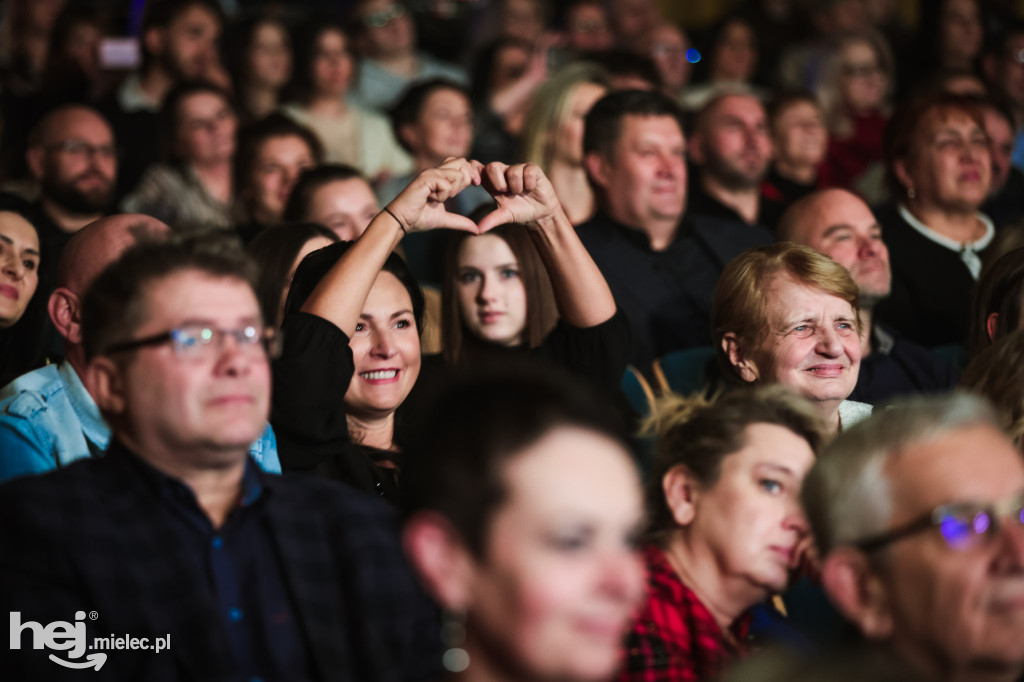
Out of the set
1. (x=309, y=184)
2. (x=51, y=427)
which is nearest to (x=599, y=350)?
(x=51, y=427)

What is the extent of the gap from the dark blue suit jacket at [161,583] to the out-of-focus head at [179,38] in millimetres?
3744

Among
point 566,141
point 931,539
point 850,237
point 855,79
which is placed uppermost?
point 855,79

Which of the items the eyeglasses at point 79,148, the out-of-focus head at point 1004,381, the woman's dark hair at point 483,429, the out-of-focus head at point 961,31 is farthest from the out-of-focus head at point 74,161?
the out-of-focus head at point 961,31

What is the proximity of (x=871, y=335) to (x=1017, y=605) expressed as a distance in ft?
6.75

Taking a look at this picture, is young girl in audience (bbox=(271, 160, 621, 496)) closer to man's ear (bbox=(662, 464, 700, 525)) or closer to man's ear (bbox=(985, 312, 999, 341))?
man's ear (bbox=(662, 464, 700, 525))

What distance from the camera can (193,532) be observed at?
170 centimetres

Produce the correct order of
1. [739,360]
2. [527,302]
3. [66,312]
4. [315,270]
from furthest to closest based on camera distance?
[527,302]
[739,360]
[315,270]
[66,312]

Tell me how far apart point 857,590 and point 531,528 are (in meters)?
0.48

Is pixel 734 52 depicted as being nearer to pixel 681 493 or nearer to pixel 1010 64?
pixel 1010 64

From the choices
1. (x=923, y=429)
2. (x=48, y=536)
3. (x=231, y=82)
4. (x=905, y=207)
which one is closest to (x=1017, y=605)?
(x=923, y=429)

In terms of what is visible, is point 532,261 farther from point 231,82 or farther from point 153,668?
point 231,82

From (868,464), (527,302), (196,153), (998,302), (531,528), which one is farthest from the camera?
(196,153)

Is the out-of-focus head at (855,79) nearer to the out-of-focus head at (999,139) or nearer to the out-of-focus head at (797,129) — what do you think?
the out-of-focus head at (797,129)

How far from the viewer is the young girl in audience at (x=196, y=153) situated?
446 cm
